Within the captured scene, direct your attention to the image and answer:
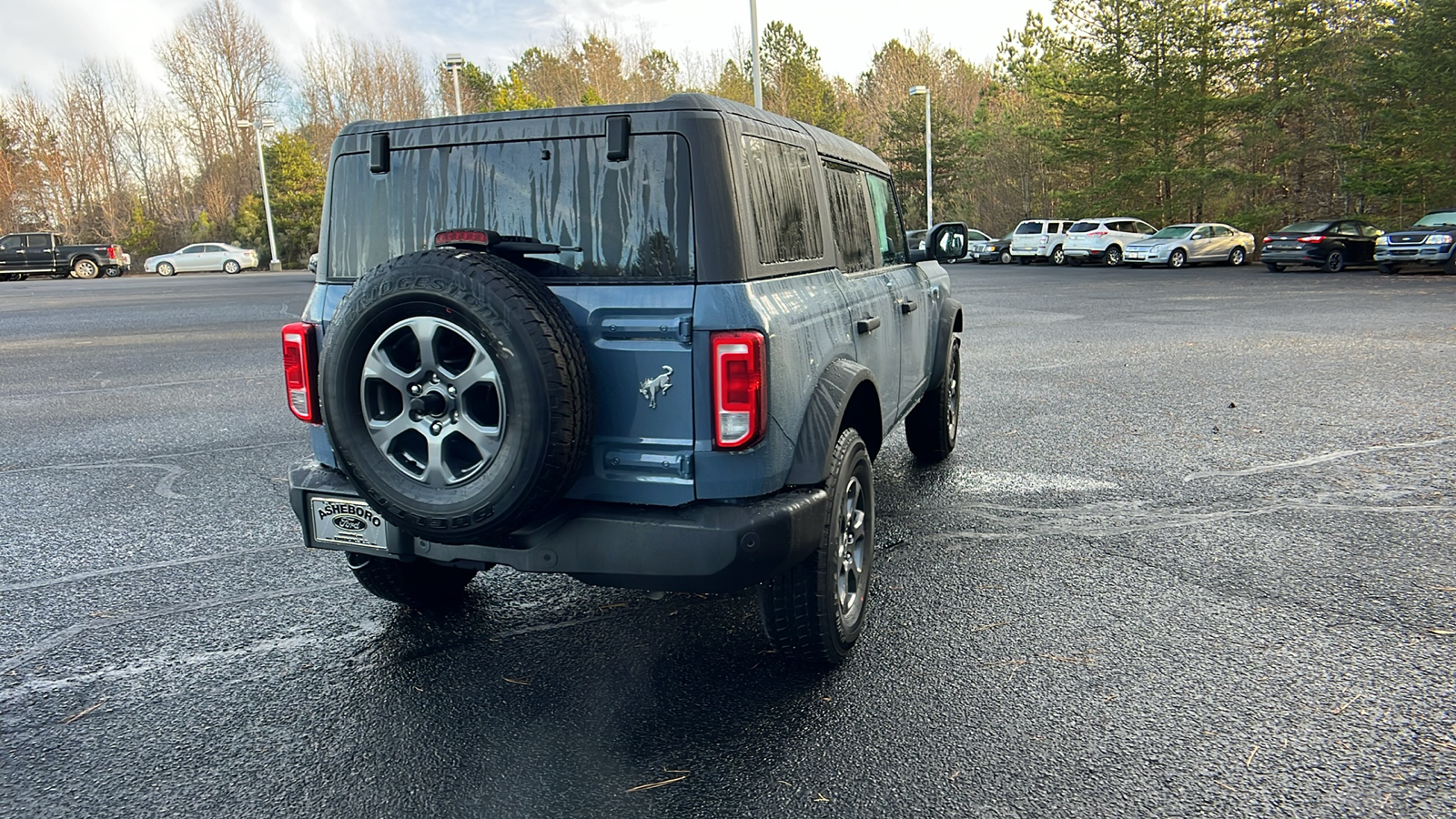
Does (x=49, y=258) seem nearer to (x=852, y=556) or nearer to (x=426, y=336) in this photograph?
(x=426, y=336)

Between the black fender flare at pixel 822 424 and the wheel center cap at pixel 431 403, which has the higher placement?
the wheel center cap at pixel 431 403

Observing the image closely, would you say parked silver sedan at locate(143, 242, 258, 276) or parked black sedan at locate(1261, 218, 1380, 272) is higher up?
parked silver sedan at locate(143, 242, 258, 276)

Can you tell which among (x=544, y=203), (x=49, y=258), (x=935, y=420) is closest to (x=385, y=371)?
(x=544, y=203)

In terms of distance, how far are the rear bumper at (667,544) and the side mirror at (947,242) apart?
118 inches

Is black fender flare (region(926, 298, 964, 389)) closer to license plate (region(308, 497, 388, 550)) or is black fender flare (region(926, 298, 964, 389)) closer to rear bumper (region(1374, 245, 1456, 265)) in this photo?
license plate (region(308, 497, 388, 550))

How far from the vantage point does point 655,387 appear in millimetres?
2867

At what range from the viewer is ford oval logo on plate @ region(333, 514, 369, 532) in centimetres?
314

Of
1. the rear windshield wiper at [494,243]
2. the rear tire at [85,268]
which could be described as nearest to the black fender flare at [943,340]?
the rear windshield wiper at [494,243]

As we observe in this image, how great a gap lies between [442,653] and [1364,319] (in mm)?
15180

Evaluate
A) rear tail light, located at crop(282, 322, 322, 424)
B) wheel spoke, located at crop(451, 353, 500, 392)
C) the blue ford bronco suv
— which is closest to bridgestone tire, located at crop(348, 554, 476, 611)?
the blue ford bronco suv

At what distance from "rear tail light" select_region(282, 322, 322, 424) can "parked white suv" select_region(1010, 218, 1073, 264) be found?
33.6 m

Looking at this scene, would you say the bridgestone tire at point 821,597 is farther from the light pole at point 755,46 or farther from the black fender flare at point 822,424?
the light pole at point 755,46

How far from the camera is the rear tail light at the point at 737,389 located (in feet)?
9.18

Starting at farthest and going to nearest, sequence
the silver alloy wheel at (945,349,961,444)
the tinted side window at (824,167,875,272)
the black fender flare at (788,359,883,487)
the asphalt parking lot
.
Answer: the silver alloy wheel at (945,349,961,444), the tinted side window at (824,167,875,272), the black fender flare at (788,359,883,487), the asphalt parking lot
